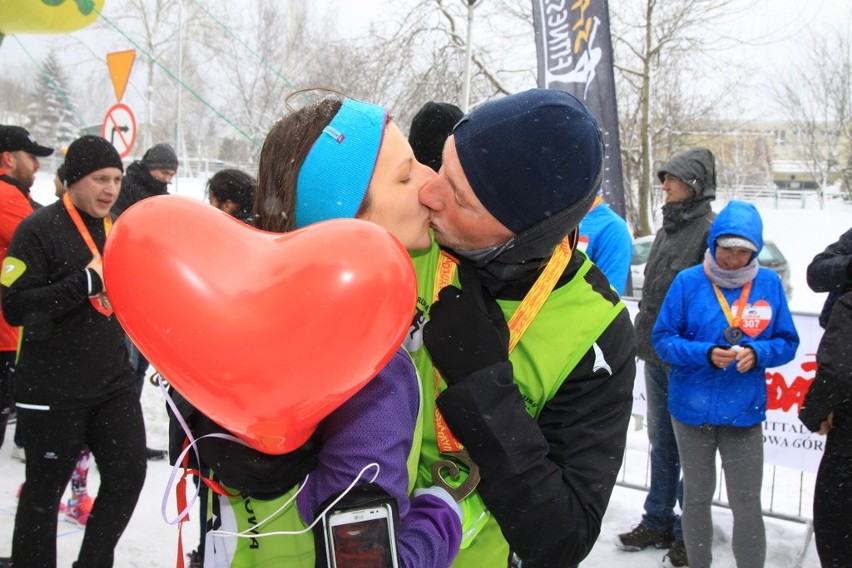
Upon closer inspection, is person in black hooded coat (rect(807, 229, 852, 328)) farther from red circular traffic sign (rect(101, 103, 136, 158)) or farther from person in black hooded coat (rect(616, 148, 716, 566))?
red circular traffic sign (rect(101, 103, 136, 158))

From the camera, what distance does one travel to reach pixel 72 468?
10.4ft

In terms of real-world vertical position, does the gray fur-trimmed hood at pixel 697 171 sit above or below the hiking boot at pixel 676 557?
above

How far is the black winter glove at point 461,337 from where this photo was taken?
1215 millimetres

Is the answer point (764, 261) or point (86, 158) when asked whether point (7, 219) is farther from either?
point (764, 261)

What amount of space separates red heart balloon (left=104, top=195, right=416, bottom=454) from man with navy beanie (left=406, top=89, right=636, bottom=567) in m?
0.26

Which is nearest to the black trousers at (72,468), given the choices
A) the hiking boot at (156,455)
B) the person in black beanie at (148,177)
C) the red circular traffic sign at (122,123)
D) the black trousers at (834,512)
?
the hiking boot at (156,455)

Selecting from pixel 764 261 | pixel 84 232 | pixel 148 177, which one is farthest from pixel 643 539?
pixel 764 261

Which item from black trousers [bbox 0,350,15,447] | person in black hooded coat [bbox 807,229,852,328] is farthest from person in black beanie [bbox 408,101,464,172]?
black trousers [bbox 0,350,15,447]

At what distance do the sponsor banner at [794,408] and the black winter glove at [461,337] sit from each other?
366cm

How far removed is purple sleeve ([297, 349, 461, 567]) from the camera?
1.06m

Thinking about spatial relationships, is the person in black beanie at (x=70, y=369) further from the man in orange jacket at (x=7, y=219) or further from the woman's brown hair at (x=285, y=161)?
the woman's brown hair at (x=285, y=161)

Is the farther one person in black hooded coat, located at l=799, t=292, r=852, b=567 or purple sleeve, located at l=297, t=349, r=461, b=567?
person in black hooded coat, located at l=799, t=292, r=852, b=567

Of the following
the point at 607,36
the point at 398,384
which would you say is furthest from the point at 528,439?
the point at 607,36

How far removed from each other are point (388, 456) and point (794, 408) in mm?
4001
